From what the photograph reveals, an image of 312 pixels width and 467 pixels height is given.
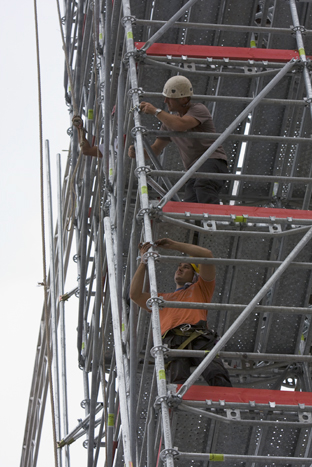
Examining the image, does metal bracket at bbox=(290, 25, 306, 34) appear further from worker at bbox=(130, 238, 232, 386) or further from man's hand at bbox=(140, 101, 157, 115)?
worker at bbox=(130, 238, 232, 386)

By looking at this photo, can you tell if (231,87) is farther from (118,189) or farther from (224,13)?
(118,189)

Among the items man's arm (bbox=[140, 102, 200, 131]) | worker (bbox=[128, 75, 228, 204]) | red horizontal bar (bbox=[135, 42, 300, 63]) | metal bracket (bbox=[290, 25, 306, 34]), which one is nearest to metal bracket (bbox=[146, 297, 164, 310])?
worker (bbox=[128, 75, 228, 204])

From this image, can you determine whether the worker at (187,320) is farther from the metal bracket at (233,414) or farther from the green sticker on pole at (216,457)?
the green sticker on pole at (216,457)

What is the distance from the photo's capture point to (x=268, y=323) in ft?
32.5

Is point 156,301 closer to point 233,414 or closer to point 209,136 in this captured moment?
point 233,414

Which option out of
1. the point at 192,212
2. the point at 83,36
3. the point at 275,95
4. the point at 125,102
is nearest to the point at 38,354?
the point at 83,36

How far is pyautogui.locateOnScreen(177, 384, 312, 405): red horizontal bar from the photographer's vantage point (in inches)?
301

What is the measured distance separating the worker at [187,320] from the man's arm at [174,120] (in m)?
1.33

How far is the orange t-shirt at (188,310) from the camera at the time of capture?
8.65 meters

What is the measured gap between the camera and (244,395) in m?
7.73

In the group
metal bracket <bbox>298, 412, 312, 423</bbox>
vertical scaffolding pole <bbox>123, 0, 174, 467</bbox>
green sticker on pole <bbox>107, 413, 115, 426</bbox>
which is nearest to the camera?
vertical scaffolding pole <bbox>123, 0, 174, 467</bbox>

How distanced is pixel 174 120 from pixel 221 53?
1294 mm

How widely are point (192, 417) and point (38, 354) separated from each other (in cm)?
888

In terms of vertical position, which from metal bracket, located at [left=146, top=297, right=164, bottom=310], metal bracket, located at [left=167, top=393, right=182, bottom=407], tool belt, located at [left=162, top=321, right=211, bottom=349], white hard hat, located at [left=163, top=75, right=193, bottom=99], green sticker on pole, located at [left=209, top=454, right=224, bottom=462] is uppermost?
white hard hat, located at [left=163, top=75, right=193, bottom=99]
